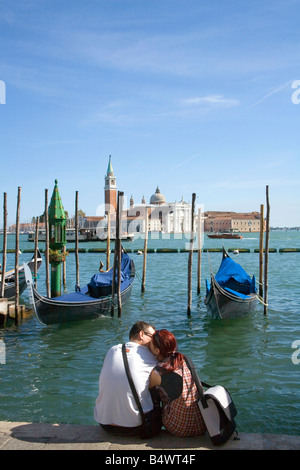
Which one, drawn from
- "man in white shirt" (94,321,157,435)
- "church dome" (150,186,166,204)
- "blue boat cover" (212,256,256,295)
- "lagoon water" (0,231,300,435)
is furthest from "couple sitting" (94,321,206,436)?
"church dome" (150,186,166,204)

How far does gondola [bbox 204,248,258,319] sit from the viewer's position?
7887 mm

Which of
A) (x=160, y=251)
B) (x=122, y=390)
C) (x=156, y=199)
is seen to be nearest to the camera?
(x=122, y=390)

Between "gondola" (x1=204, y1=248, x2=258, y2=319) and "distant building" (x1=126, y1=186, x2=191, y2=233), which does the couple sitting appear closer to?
"gondola" (x1=204, y1=248, x2=258, y2=319)

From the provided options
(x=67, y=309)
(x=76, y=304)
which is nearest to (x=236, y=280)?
(x=76, y=304)

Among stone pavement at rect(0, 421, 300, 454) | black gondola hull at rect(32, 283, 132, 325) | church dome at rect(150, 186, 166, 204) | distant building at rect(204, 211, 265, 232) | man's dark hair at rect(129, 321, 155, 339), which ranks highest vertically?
church dome at rect(150, 186, 166, 204)

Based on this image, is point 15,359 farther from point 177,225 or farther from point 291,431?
point 177,225

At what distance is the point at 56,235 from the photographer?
30.7 feet

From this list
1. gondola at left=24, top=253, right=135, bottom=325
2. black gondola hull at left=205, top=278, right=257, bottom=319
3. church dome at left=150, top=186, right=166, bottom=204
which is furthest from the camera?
church dome at left=150, top=186, right=166, bottom=204

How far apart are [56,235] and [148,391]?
714cm

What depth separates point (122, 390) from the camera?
96.6 inches

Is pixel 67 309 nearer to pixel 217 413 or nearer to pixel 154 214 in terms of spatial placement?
pixel 217 413

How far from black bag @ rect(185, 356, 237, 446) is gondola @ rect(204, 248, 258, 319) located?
17.0 feet

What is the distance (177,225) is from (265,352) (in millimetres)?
77361
